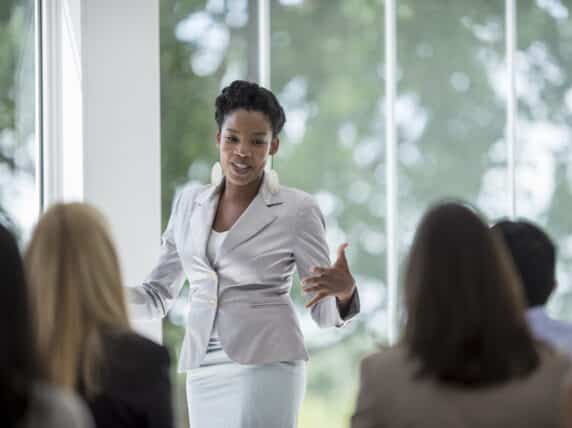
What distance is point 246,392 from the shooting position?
313cm

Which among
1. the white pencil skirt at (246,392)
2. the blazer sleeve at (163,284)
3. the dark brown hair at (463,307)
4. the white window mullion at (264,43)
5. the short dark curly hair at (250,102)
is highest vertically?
the white window mullion at (264,43)

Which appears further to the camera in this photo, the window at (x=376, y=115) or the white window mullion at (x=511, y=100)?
the white window mullion at (x=511, y=100)

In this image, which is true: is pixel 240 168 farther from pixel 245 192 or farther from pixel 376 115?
pixel 376 115

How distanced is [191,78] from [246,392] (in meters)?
3.05

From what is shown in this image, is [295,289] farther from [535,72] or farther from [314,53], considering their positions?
[535,72]

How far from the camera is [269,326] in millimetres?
3119

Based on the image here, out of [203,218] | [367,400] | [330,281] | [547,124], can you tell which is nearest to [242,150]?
[203,218]

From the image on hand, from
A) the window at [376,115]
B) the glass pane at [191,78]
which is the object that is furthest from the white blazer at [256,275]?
the window at [376,115]

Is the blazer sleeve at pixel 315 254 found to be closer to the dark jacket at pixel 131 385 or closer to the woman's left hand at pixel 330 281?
the woman's left hand at pixel 330 281

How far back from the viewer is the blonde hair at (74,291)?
1826mm

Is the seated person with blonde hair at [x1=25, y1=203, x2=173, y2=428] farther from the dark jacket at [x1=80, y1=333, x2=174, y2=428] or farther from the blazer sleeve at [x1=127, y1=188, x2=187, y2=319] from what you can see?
the blazer sleeve at [x1=127, y1=188, x2=187, y2=319]

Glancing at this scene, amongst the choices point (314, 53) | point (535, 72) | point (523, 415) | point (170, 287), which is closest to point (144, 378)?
point (523, 415)

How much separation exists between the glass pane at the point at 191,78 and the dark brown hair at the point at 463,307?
398 cm

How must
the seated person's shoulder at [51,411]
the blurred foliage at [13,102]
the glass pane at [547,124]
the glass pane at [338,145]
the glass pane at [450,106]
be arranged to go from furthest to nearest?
1. the glass pane at [547,124]
2. the glass pane at [450,106]
3. the glass pane at [338,145]
4. the blurred foliage at [13,102]
5. the seated person's shoulder at [51,411]
